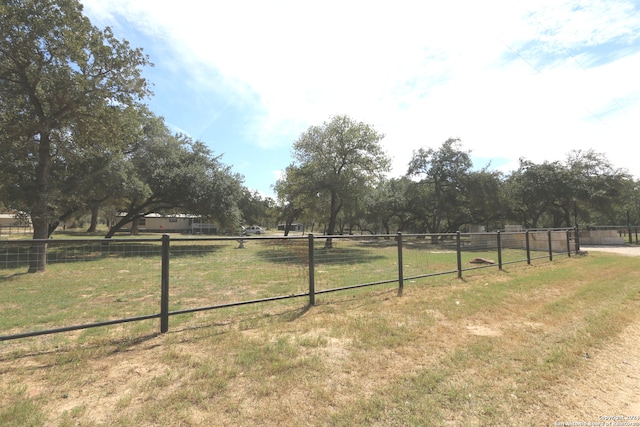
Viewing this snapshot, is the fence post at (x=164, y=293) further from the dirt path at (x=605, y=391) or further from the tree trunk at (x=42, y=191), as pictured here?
the tree trunk at (x=42, y=191)

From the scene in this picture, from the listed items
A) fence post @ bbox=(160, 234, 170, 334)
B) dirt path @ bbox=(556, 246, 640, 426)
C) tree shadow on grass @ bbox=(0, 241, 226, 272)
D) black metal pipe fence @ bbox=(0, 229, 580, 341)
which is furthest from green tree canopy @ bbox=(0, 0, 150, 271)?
dirt path @ bbox=(556, 246, 640, 426)

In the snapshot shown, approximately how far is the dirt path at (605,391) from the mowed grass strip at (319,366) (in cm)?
12

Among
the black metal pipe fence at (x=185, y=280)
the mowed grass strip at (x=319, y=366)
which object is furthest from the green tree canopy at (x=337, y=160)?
the mowed grass strip at (x=319, y=366)

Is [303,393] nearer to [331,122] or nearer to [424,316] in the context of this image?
[424,316]

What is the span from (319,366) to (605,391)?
266 centimetres

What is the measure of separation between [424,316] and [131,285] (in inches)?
283

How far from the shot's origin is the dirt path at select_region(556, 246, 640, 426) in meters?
2.49

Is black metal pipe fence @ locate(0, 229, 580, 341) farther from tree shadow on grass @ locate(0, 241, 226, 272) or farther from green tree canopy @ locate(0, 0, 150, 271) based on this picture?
green tree canopy @ locate(0, 0, 150, 271)

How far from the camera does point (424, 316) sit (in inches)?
203

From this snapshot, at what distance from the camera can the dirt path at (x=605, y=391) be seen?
2.49m

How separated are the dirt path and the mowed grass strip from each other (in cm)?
12

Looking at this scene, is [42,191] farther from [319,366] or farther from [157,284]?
[319,366]

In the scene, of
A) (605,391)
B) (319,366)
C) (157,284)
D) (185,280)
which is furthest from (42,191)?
(605,391)

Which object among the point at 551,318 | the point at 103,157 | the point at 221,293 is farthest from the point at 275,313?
the point at 103,157
